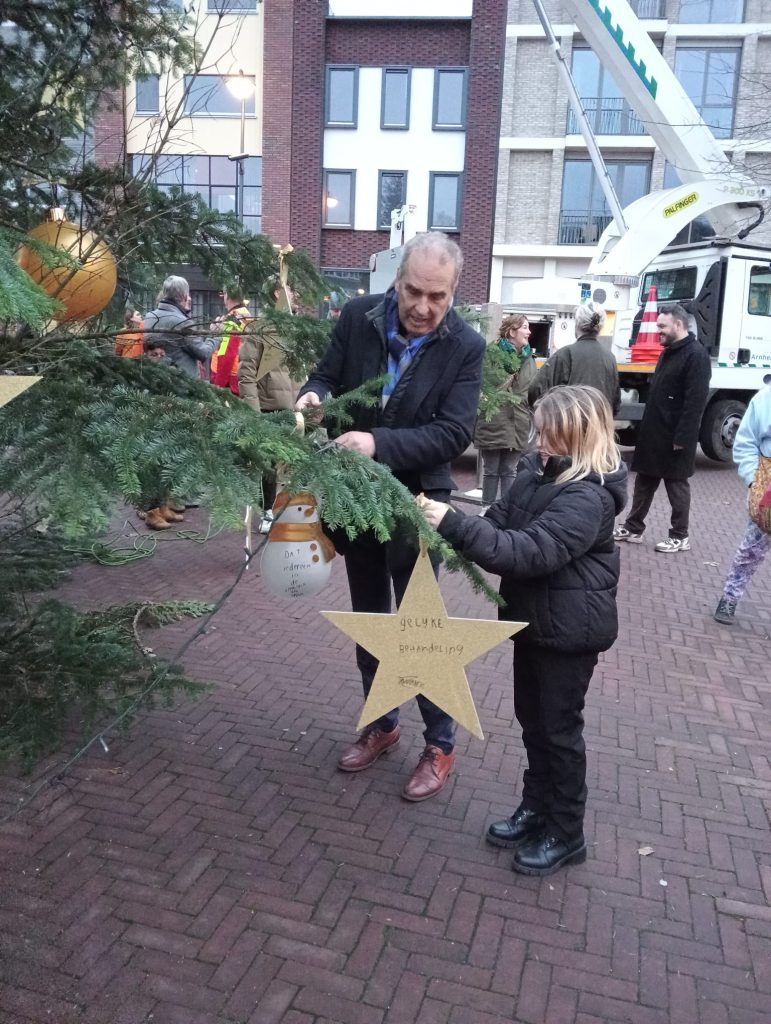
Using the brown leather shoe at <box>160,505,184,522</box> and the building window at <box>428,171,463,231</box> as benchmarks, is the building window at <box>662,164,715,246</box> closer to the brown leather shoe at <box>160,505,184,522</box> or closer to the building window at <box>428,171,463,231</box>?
the building window at <box>428,171,463,231</box>

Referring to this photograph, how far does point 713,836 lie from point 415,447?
1881mm

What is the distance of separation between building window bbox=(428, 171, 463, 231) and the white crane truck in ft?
36.8

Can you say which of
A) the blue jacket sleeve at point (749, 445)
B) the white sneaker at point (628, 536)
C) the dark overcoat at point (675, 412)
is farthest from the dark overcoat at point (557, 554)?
the white sneaker at point (628, 536)

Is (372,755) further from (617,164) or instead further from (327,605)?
(617,164)

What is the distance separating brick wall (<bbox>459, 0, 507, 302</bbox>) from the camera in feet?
74.6

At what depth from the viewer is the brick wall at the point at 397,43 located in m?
22.8

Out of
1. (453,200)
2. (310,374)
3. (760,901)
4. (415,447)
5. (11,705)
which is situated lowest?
(760,901)

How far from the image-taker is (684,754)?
363 centimetres

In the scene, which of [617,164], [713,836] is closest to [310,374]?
[713,836]

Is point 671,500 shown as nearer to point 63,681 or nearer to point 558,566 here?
point 558,566

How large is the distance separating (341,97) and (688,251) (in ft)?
48.4

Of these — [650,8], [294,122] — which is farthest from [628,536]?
[650,8]

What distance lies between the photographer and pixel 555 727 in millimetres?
2615

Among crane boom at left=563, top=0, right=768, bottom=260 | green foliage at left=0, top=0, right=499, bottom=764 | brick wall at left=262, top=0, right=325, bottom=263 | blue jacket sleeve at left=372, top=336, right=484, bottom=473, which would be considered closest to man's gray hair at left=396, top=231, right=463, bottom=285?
blue jacket sleeve at left=372, top=336, right=484, bottom=473
